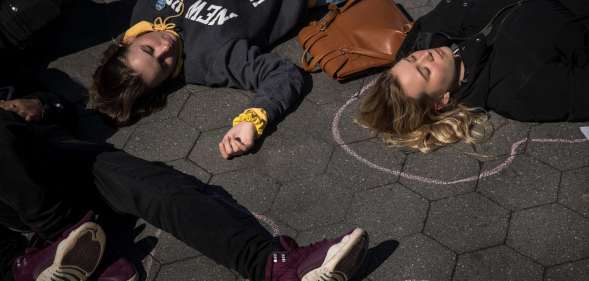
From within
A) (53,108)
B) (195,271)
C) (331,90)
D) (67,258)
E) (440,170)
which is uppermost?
(53,108)

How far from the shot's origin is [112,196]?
3.02 meters

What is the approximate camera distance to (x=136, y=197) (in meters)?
2.89

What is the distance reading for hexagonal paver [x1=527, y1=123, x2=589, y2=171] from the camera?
3023 mm

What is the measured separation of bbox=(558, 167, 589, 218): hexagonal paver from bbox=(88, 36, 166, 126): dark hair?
2.33 meters

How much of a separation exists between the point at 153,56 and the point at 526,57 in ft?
6.82

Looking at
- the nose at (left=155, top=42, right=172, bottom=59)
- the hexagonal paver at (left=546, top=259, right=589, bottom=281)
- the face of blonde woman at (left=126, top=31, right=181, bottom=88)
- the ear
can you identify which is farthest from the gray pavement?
the nose at (left=155, top=42, right=172, bottom=59)

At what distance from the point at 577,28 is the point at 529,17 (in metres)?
0.25

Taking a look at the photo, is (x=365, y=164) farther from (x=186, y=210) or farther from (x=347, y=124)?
(x=186, y=210)

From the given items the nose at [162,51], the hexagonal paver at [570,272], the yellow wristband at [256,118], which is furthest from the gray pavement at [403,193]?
the nose at [162,51]

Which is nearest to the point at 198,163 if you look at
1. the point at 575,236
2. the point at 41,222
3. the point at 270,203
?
the point at 270,203

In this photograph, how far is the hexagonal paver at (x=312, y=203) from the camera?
120 inches

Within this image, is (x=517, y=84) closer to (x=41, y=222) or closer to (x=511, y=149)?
(x=511, y=149)

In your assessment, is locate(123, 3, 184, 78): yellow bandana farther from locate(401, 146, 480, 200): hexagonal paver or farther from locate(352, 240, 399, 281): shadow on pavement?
locate(352, 240, 399, 281): shadow on pavement

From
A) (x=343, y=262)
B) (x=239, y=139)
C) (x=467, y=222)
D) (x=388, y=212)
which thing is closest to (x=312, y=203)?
(x=388, y=212)
